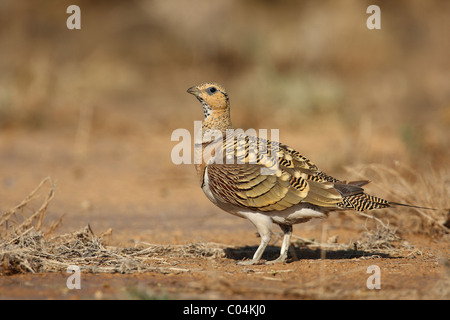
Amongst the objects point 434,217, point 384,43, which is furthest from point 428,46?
point 434,217

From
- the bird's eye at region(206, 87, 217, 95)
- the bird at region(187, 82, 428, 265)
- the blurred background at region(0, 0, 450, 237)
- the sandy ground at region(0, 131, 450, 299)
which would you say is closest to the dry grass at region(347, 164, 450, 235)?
the sandy ground at region(0, 131, 450, 299)

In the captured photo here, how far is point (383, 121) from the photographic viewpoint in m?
13.7

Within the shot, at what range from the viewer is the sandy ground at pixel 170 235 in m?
4.11

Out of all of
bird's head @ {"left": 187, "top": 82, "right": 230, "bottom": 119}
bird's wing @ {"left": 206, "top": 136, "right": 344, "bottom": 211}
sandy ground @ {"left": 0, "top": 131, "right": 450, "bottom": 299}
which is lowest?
sandy ground @ {"left": 0, "top": 131, "right": 450, "bottom": 299}

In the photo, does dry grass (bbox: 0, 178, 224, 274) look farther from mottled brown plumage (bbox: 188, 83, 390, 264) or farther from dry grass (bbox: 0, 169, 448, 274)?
mottled brown plumage (bbox: 188, 83, 390, 264)

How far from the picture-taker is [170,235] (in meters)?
6.57

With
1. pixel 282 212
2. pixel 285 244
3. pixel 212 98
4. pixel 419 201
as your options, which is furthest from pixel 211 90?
pixel 419 201

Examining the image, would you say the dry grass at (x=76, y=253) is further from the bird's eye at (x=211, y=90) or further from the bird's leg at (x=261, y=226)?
the bird's eye at (x=211, y=90)

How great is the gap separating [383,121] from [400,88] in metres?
2.97

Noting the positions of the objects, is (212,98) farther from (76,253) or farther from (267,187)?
(76,253)

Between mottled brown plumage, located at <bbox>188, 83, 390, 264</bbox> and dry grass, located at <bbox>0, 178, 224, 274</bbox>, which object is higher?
mottled brown plumage, located at <bbox>188, 83, 390, 264</bbox>

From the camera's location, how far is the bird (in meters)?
4.95

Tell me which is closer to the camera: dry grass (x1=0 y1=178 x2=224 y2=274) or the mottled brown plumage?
dry grass (x1=0 y1=178 x2=224 y2=274)

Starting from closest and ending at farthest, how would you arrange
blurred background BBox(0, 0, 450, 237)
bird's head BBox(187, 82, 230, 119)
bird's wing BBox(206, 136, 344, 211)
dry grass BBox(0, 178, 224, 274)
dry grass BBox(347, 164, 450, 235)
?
1. dry grass BBox(0, 178, 224, 274)
2. bird's wing BBox(206, 136, 344, 211)
3. bird's head BBox(187, 82, 230, 119)
4. dry grass BBox(347, 164, 450, 235)
5. blurred background BBox(0, 0, 450, 237)
